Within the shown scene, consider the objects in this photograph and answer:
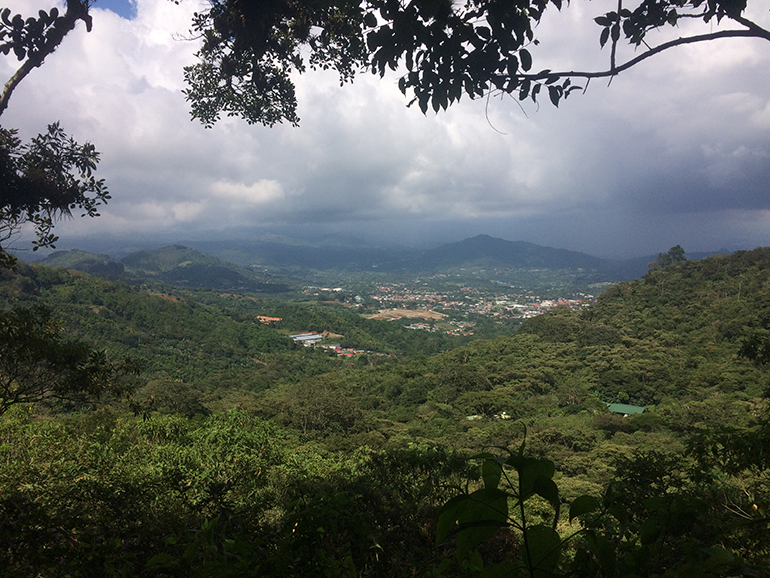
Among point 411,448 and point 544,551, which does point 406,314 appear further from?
point 544,551

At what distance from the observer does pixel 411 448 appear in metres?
5.69

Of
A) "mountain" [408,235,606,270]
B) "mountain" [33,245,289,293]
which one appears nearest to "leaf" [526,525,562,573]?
"mountain" [33,245,289,293]

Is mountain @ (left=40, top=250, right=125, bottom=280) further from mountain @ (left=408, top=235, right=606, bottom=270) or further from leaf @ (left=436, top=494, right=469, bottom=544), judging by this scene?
mountain @ (left=408, top=235, right=606, bottom=270)

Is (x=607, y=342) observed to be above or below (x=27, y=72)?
below

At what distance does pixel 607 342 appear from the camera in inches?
1085

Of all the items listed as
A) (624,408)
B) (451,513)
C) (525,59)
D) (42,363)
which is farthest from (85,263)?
(451,513)

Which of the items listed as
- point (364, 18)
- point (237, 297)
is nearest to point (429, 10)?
point (364, 18)

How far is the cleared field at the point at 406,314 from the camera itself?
208 feet

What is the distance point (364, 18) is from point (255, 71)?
1496mm

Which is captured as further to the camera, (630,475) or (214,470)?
(214,470)

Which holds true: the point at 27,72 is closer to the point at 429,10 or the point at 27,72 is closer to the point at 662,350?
the point at 429,10

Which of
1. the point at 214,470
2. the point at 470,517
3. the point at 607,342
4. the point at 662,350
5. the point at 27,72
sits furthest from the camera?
the point at 607,342

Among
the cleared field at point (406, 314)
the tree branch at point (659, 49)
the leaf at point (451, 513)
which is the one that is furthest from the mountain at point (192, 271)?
the leaf at point (451, 513)

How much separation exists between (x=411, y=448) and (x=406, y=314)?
61320 millimetres
